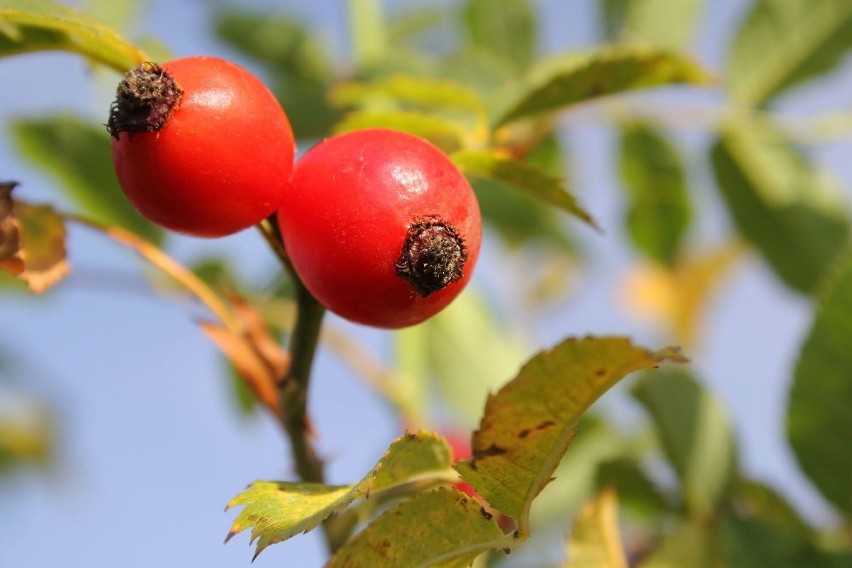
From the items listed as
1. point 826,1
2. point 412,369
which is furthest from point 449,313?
point 826,1

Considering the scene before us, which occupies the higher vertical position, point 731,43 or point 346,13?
point 346,13

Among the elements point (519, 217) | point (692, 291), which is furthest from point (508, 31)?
point (692, 291)

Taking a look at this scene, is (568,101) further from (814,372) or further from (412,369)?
(412,369)

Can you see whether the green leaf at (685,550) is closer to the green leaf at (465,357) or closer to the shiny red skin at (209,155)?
the shiny red skin at (209,155)

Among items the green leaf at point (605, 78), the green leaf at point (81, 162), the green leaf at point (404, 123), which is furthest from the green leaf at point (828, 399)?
the green leaf at point (81, 162)

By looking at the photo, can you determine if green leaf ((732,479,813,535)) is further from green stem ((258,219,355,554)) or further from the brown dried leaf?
the brown dried leaf

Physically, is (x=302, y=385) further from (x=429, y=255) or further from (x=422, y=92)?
(x=422, y=92)

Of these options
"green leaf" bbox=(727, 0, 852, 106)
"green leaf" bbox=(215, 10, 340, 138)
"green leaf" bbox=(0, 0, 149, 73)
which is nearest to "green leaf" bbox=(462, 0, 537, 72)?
"green leaf" bbox=(727, 0, 852, 106)
